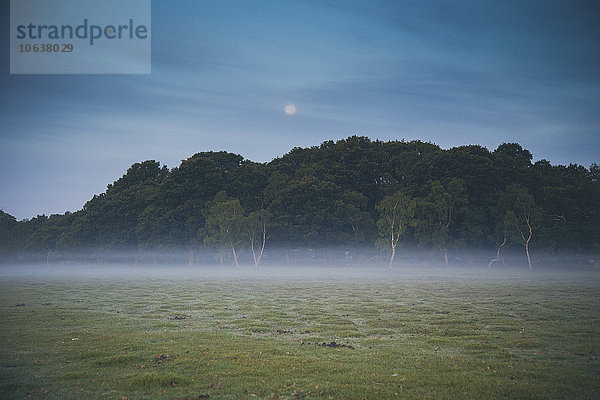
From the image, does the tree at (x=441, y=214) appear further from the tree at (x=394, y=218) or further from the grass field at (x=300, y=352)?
the grass field at (x=300, y=352)

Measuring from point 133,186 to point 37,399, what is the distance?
139m

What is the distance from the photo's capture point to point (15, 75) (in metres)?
90.6

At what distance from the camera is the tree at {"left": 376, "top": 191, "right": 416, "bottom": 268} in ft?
323

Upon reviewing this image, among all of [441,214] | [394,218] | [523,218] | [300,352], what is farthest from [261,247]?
[300,352]

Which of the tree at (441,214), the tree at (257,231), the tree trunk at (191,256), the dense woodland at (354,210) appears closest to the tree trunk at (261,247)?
the tree at (257,231)

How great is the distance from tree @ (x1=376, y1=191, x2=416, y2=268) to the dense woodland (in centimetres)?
26

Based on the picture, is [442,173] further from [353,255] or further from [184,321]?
[184,321]

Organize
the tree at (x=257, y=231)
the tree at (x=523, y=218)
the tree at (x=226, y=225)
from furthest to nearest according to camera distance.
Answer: the tree at (x=257, y=231) < the tree at (x=226, y=225) < the tree at (x=523, y=218)

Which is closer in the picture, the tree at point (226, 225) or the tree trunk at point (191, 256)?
the tree at point (226, 225)

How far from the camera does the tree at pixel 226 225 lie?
103875mm

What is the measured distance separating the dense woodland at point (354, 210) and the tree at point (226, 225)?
356 mm

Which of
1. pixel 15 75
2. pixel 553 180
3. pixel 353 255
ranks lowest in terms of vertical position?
pixel 353 255

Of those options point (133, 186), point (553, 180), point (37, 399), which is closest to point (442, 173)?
point (553, 180)

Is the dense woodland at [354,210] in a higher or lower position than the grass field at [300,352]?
higher
